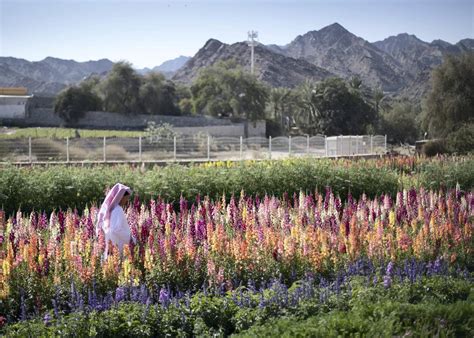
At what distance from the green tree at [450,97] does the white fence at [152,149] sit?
28.1ft

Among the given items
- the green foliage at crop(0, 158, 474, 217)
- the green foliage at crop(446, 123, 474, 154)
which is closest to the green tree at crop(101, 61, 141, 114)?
the green foliage at crop(446, 123, 474, 154)

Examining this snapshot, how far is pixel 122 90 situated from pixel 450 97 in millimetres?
34390

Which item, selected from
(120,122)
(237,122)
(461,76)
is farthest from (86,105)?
(461,76)

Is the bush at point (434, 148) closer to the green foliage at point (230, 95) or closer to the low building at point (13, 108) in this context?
the green foliage at point (230, 95)

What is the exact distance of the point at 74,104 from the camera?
197 feet

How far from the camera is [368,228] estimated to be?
838 centimetres

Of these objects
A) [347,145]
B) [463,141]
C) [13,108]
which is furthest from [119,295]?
[13,108]

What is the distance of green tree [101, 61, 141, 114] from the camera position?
198ft

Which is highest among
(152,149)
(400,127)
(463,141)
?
(400,127)

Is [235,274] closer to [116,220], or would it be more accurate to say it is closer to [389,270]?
[389,270]

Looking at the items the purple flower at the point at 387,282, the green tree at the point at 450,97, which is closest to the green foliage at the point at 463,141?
the green tree at the point at 450,97

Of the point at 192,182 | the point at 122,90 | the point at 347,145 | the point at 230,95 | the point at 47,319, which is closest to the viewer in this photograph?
the point at 47,319

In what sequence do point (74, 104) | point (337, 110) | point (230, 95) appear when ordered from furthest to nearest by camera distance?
1. point (337, 110)
2. point (230, 95)
3. point (74, 104)

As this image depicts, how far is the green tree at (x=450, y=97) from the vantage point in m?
36.3
